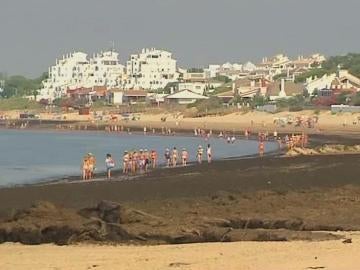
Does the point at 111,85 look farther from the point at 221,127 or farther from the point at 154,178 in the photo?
the point at 154,178

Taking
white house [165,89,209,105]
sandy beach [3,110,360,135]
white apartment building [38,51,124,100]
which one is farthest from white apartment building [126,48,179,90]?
sandy beach [3,110,360,135]

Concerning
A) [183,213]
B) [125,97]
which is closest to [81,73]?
[125,97]

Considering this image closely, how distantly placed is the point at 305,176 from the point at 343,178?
51.8 inches

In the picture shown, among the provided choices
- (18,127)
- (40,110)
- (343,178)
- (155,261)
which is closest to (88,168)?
(343,178)

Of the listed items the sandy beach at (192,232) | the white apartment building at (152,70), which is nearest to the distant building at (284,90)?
the white apartment building at (152,70)

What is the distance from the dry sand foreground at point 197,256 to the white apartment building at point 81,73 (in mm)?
153046

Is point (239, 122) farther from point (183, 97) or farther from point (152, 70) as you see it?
point (152, 70)

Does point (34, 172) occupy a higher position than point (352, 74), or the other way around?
point (352, 74)

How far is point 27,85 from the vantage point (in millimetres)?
193250

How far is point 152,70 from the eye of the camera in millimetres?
170000

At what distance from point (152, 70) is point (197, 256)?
159762mm

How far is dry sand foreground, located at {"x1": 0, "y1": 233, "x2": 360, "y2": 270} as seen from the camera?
33.2 ft

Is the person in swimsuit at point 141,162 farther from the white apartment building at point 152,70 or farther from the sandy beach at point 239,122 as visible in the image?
the white apartment building at point 152,70

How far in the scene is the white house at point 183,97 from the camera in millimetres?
123688
